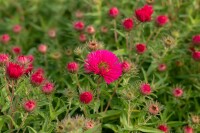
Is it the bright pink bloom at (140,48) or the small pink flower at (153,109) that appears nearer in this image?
the small pink flower at (153,109)

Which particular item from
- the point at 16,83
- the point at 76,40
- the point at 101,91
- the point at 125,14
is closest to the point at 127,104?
the point at 101,91

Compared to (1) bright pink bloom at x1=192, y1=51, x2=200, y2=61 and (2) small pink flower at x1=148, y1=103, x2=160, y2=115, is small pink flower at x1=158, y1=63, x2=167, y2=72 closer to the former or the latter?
(1) bright pink bloom at x1=192, y1=51, x2=200, y2=61

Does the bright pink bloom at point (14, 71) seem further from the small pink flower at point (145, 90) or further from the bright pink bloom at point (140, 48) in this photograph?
the bright pink bloom at point (140, 48)

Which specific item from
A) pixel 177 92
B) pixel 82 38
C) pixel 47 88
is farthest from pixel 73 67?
pixel 177 92

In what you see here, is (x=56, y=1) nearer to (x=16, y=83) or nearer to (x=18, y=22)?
(x=18, y=22)

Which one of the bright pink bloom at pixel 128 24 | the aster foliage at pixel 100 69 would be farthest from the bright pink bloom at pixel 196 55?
the bright pink bloom at pixel 128 24

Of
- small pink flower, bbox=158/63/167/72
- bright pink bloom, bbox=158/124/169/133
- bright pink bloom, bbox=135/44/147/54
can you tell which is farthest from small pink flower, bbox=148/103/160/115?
small pink flower, bbox=158/63/167/72
